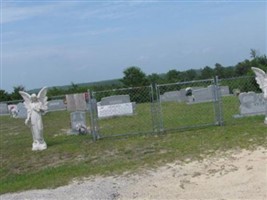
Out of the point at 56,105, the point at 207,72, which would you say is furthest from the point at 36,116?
the point at 207,72

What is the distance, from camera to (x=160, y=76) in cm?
4488

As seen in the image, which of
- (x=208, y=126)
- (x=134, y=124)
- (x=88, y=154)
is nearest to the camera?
(x=88, y=154)

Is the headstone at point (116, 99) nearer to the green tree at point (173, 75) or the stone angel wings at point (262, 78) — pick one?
the stone angel wings at point (262, 78)

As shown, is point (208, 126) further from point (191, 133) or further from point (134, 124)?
point (134, 124)

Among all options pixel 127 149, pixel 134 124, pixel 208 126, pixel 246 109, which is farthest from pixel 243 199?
pixel 134 124

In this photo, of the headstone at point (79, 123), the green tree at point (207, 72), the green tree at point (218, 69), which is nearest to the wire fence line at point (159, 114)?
the headstone at point (79, 123)

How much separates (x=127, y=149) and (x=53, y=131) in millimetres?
7536

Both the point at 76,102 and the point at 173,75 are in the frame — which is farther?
the point at 173,75

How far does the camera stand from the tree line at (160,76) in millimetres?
37750

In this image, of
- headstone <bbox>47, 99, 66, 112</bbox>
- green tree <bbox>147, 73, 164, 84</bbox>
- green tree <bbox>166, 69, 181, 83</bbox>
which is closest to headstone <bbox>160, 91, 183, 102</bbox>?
headstone <bbox>47, 99, 66, 112</bbox>

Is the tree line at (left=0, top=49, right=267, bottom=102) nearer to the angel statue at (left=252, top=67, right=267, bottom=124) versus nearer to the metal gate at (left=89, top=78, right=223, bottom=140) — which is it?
the metal gate at (left=89, top=78, right=223, bottom=140)

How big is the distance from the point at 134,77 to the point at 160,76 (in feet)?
24.7

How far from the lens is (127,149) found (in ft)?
39.4

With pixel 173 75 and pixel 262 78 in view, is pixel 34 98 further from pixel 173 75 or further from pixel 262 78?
pixel 173 75
